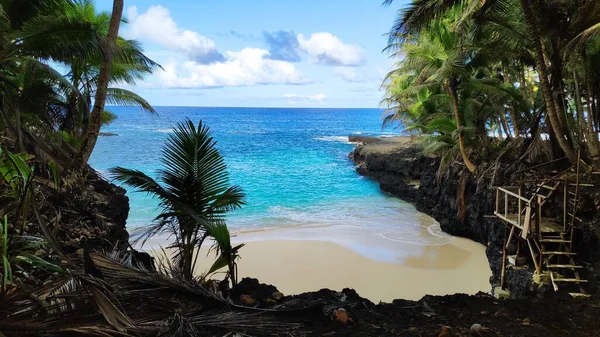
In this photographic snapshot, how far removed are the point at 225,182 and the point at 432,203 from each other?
1378cm

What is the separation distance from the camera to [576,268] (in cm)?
639

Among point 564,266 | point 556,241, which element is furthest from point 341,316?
point 556,241

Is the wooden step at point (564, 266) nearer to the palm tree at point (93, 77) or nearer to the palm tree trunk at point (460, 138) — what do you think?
the palm tree trunk at point (460, 138)

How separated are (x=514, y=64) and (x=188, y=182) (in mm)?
14421

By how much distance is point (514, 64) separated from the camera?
595 inches

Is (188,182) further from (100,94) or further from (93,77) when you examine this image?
(93,77)

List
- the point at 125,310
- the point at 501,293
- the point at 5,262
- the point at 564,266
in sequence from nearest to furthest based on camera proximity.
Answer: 1. the point at 5,262
2. the point at 125,310
3. the point at 564,266
4. the point at 501,293

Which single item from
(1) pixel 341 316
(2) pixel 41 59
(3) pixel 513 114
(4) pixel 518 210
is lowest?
(1) pixel 341 316

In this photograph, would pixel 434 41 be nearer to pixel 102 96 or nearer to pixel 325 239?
pixel 325 239

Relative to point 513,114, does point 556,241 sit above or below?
below

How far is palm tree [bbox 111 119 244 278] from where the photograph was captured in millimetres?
4754

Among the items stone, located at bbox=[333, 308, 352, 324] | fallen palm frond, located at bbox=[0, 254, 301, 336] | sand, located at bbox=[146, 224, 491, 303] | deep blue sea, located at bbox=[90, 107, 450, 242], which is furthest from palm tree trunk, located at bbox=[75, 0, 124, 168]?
stone, located at bbox=[333, 308, 352, 324]

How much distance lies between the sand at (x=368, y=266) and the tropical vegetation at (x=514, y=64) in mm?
3343

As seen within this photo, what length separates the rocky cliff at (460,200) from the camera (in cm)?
676
